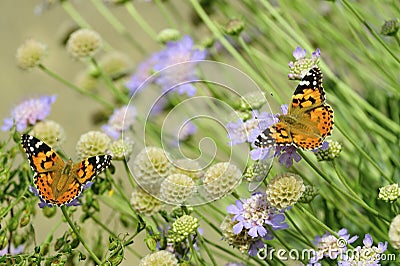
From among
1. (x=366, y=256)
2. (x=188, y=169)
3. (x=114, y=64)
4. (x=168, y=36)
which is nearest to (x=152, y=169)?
(x=188, y=169)

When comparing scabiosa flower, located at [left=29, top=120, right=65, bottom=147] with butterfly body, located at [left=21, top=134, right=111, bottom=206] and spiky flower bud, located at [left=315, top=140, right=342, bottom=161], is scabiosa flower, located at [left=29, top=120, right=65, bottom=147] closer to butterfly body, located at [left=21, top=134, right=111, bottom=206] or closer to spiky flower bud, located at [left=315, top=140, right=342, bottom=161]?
butterfly body, located at [left=21, top=134, right=111, bottom=206]

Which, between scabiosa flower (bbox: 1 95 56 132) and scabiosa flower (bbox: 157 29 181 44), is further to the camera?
scabiosa flower (bbox: 157 29 181 44)

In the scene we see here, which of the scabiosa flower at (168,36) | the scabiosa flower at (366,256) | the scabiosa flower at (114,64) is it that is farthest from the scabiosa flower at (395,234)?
the scabiosa flower at (114,64)

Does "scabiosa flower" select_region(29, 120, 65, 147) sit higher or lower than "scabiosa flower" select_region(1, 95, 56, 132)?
lower

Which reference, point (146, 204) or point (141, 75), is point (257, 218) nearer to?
point (146, 204)

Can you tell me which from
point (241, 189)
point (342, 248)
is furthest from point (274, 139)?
point (241, 189)

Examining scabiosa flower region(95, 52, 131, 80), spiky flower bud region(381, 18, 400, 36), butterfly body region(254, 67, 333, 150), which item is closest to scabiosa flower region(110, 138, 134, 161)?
butterfly body region(254, 67, 333, 150)

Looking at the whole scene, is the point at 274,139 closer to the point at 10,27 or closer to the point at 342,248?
the point at 342,248
